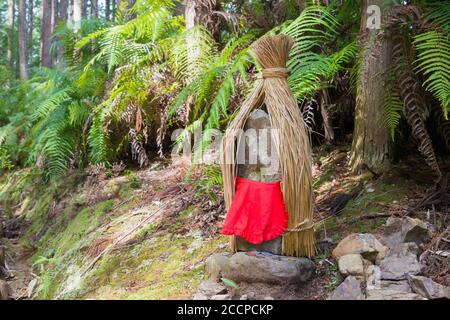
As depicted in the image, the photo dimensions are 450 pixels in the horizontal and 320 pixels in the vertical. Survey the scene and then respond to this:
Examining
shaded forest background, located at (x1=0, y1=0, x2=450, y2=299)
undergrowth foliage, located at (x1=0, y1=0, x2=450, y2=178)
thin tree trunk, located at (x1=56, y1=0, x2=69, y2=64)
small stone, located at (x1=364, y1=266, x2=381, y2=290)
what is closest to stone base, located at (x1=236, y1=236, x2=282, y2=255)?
shaded forest background, located at (x1=0, y1=0, x2=450, y2=299)

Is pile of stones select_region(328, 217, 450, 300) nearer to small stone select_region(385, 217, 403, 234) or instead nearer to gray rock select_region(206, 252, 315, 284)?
small stone select_region(385, 217, 403, 234)

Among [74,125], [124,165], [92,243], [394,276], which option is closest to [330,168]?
[394,276]

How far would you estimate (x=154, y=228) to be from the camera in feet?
10.2

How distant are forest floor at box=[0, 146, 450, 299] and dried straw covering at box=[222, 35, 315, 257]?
0.22 metres

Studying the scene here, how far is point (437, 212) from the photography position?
2.42 metres

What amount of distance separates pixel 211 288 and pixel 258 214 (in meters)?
0.42

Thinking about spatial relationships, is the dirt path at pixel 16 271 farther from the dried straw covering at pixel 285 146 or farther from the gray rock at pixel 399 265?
the gray rock at pixel 399 265

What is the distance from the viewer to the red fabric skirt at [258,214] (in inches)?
83.9

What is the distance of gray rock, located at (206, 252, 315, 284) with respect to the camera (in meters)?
2.01

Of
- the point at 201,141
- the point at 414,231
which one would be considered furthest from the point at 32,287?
the point at 414,231

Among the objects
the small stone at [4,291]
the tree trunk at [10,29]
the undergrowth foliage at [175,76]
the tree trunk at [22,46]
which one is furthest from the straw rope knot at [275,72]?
the tree trunk at [10,29]

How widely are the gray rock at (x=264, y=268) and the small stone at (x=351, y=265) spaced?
0.15 meters

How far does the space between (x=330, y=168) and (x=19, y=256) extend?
9.94 feet
